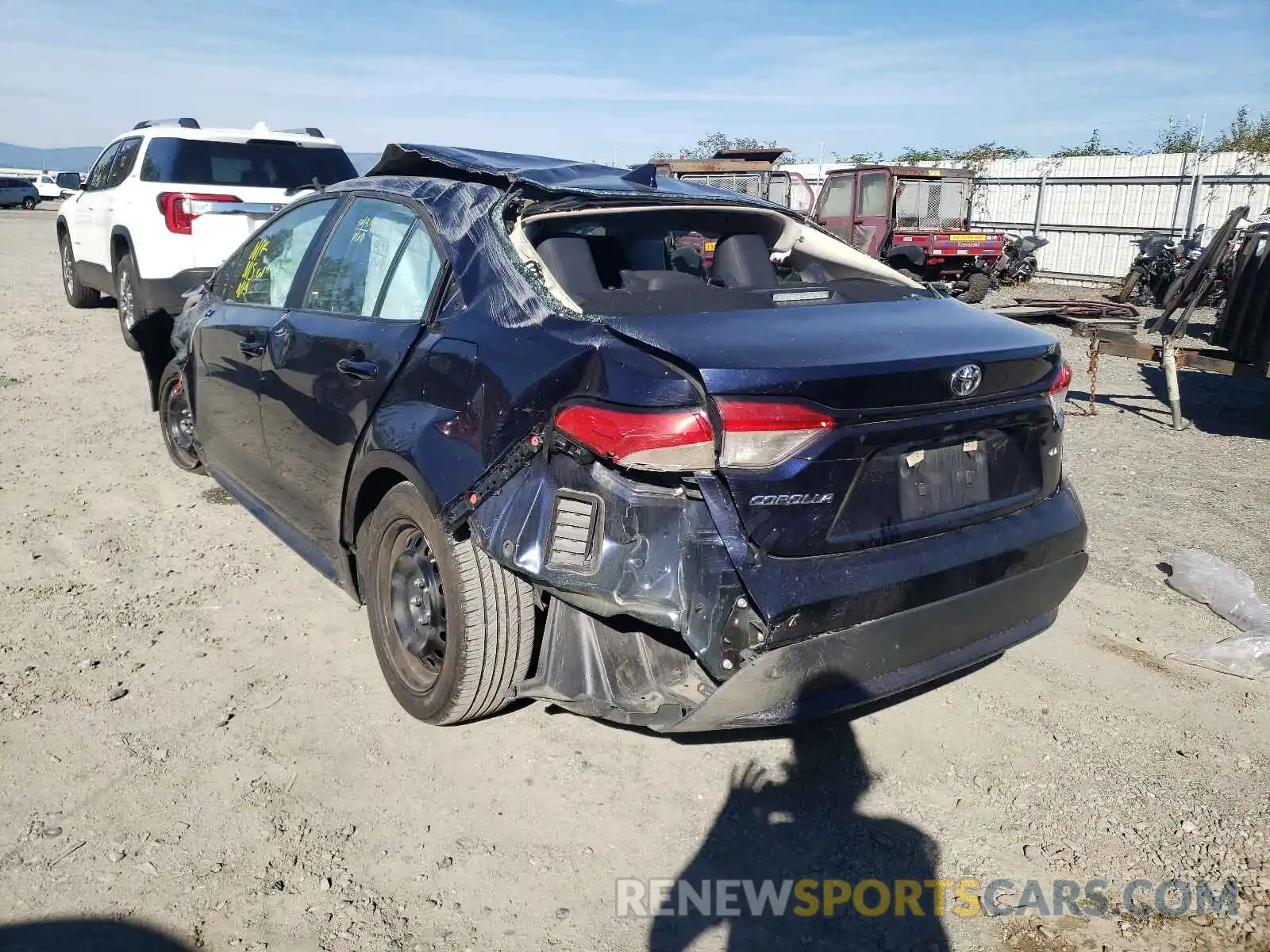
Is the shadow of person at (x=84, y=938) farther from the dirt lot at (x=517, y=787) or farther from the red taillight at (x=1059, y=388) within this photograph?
the red taillight at (x=1059, y=388)

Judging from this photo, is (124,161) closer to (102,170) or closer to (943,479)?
(102,170)

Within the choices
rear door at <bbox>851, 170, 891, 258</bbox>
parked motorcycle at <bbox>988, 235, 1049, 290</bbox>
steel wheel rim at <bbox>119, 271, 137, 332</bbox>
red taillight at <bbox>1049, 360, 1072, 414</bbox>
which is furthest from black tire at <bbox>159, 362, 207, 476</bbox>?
parked motorcycle at <bbox>988, 235, 1049, 290</bbox>

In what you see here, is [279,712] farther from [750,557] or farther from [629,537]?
[750,557]

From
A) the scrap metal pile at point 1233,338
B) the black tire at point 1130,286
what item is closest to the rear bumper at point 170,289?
the scrap metal pile at point 1233,338

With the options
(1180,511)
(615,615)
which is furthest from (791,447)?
(1180,511)

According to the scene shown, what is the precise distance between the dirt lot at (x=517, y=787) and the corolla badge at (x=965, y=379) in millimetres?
1228

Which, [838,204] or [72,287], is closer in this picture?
[72,287]

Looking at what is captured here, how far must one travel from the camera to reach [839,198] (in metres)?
16.7

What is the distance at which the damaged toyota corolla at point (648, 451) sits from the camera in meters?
2.30

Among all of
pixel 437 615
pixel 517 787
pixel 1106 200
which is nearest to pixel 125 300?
pixel 437 615

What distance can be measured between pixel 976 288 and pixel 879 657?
1465 cm

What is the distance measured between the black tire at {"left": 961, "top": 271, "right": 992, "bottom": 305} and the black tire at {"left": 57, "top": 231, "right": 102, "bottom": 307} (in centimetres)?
1249

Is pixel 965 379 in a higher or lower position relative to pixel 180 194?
lower

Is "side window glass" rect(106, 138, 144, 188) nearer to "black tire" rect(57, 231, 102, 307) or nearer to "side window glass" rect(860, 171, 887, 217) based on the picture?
"black tire" rect(57, 231, 102, 307)
